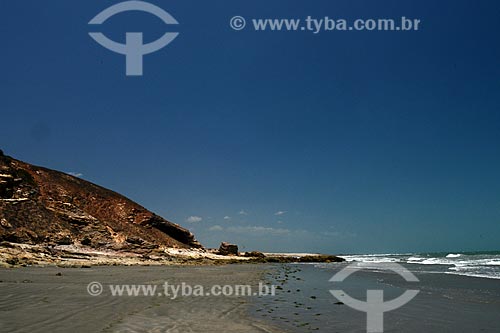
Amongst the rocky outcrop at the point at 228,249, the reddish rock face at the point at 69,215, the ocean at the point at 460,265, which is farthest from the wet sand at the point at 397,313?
Result: the rocky outcrop at the point at 228,249

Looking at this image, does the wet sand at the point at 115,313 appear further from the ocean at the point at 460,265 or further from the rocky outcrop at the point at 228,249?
the rocky outcrop at the point at 228,249

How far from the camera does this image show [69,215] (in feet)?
141

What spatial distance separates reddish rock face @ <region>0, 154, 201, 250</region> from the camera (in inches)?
1442

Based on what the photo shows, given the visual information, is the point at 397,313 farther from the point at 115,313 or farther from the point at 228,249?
the point at 228,249

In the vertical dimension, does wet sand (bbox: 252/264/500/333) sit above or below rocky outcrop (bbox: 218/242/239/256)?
above

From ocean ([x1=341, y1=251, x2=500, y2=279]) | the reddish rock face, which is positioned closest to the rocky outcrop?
the reddish rock face

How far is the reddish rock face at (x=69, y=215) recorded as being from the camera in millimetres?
36625

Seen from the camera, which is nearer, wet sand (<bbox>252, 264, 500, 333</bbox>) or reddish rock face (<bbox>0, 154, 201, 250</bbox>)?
wet sand (<bbox>252, 264, 500, 333</bbox>)

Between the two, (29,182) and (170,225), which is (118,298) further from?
(170,225)

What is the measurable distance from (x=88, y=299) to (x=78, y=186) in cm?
5021

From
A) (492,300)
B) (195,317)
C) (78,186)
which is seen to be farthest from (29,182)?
(492,300)

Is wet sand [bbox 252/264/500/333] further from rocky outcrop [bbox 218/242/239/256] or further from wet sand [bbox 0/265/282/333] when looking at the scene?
rocky outcrop [bbox 218/242/239/256]

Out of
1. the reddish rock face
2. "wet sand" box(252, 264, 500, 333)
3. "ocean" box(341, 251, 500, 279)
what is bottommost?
"ocean" box(341, 251, 500, 279)

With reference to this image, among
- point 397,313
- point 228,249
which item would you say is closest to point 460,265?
point 397,313
